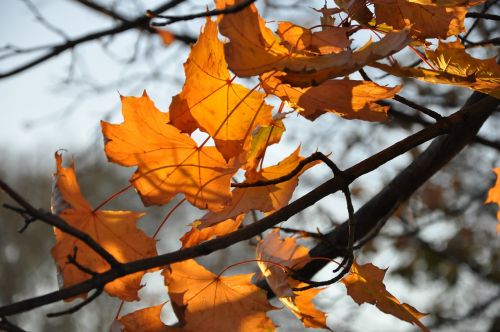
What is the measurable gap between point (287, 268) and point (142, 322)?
0.18 metres

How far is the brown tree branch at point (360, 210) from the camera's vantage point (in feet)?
1.71

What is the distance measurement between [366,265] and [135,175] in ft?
0.98

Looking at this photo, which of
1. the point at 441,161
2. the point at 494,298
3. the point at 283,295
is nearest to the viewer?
the point at 283,295

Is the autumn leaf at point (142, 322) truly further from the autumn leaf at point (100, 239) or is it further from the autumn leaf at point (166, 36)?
the autumn leaf at point (166, 36)

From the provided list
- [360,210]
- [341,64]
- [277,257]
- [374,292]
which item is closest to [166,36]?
[360,210]

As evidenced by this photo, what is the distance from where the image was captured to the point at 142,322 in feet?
2.51

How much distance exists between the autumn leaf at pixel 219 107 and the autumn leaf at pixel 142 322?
0.72 feet

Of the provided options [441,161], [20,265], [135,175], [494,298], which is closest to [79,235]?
[135,175]

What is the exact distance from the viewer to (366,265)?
2.57 ft

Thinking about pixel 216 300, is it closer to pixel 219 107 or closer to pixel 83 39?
pixel 219 107

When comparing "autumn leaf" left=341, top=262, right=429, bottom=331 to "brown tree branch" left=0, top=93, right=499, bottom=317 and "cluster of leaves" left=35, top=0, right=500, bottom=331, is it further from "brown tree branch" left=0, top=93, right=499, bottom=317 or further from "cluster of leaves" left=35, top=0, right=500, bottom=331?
"brown tree branch" left=0, top=93, right=499, bottom=317

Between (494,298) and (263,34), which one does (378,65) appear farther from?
(494,298)

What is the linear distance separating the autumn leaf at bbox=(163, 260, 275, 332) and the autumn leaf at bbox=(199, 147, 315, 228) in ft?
0.40

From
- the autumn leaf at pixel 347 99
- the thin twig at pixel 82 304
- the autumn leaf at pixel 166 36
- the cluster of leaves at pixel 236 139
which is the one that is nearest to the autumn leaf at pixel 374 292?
the cluster of leaves at pixel 236 139
